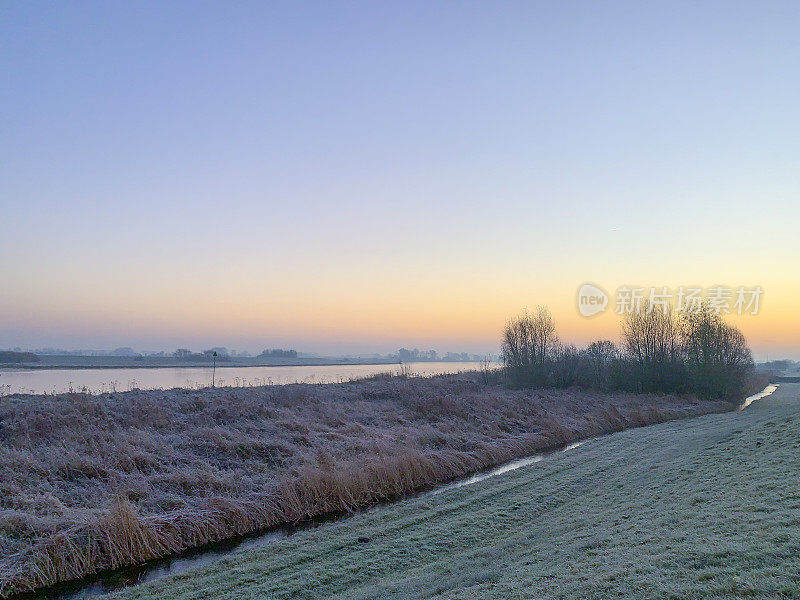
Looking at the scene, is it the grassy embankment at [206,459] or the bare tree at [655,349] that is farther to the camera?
the bare tree at [655,349]

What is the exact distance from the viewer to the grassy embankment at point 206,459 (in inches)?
441

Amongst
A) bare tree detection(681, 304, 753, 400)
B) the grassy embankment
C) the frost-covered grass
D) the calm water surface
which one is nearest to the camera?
the frost-covered grass

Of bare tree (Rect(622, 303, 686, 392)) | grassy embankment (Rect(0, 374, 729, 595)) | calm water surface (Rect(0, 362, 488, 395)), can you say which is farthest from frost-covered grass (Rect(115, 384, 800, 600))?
bare tree (Rect(622, 303, 686, 392))

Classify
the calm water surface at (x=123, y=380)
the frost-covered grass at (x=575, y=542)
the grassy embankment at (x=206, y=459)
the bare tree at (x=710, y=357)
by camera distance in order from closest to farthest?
the frost-covered grass at (x=575, y=542) → the grassy embankment at (x=206, y=459) → the calm water surface at (x=123, y=380) → the bare tree at (x=710, y=357)

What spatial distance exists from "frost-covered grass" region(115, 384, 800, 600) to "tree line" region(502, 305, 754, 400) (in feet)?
109

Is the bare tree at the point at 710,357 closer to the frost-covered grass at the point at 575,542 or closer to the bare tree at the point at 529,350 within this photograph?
the bare tree at the point at 529,350

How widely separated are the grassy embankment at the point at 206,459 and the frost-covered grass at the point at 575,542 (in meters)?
2.42

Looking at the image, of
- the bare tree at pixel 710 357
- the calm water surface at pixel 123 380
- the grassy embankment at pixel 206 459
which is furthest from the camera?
the bare tree at pixel 710 357

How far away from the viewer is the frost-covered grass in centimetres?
549

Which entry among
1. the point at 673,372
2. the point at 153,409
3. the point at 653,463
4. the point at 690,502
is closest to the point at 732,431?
the point at 653,463

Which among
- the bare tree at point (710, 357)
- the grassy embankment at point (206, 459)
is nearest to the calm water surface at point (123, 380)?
the grassy embankment at point (206, 459)

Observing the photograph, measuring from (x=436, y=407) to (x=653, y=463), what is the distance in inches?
614

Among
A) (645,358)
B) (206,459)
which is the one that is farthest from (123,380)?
(645,358)

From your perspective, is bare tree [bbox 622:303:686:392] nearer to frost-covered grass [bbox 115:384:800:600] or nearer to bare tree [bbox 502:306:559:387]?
bare tree [bbox 502:306:559:387]
